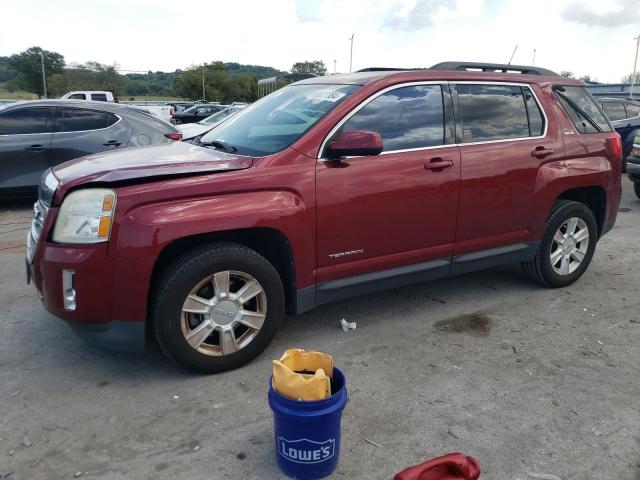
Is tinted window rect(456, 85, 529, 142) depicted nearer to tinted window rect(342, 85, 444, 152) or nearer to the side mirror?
tinted window rect(342, 85, 444, 152)

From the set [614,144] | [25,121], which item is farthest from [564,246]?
[25,121]

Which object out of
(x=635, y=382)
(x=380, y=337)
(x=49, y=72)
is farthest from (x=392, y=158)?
(x=49, y=72)

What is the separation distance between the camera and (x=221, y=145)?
12.3 feet

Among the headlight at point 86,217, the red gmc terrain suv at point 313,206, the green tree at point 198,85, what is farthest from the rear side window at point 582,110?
the green tree at point 198,85

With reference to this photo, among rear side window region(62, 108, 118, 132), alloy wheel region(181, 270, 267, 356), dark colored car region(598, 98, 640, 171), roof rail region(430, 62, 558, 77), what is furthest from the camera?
dark colored car region(598, 98, 640, 171)

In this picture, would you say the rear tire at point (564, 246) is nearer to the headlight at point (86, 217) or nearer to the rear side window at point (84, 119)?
the headlight at point (86, 217)

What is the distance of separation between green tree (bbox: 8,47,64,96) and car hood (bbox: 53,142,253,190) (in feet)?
159

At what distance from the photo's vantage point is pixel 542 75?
184 inches

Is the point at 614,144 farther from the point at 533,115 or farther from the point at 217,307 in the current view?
the point at 217,307

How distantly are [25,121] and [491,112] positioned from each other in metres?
6.29

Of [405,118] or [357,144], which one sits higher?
[405,118]

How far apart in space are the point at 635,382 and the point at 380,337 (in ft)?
5.17

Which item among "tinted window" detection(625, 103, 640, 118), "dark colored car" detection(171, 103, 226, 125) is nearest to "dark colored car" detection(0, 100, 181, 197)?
"tinted window" detection(625, 103, 640, 118)

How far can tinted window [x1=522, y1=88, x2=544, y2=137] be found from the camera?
14.4ft
